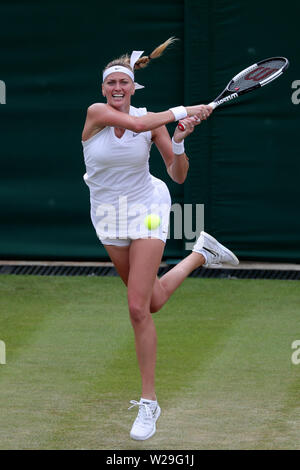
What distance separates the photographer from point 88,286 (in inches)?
322

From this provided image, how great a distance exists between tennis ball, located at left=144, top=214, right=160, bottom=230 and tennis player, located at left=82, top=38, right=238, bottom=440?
0.07 feet

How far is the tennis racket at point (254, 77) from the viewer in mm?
5523

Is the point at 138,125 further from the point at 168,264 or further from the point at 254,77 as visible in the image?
the point at 168,264

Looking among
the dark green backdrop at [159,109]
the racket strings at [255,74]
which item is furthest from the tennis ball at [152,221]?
the dark green backdrop at [159,109]

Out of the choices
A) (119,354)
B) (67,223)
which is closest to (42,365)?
(119,354)

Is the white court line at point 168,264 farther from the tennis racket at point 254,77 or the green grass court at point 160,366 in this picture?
the tennis racket at point 254,77

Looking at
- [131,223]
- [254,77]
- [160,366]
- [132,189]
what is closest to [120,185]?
[132,189]

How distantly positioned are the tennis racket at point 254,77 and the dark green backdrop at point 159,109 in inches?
97.3

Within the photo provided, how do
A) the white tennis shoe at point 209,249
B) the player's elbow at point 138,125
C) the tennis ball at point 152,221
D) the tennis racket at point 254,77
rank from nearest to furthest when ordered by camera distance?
the player's elbow at point 138,125 → the tennis ball at point 152,221 → the tennis racket at point 254,77 → the white tennis shoe at point 209,249

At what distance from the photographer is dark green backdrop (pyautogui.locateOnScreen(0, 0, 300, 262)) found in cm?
836

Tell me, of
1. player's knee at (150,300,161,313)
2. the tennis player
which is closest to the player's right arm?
the tennis player

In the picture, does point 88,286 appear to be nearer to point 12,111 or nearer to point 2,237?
point 2,237

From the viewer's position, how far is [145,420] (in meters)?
4.77

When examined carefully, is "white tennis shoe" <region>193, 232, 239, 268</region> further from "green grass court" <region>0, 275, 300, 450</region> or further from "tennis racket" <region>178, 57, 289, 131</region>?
"tennis racket" <region>178, 57, 289, 131</region>
